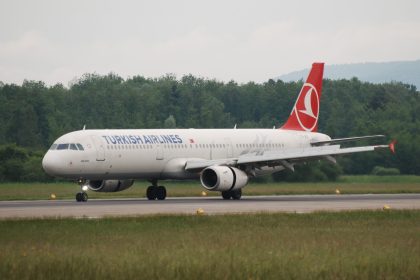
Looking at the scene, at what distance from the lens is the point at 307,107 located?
6222 cm

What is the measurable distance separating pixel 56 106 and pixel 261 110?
2933cm

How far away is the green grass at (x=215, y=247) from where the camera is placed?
20281 millimetres

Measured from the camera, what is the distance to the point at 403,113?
107m

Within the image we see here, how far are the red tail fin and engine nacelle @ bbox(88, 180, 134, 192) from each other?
12083 mm

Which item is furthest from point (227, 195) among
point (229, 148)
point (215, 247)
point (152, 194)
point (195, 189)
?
point (215, 247)

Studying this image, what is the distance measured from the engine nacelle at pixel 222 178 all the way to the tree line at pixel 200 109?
33.7 meters

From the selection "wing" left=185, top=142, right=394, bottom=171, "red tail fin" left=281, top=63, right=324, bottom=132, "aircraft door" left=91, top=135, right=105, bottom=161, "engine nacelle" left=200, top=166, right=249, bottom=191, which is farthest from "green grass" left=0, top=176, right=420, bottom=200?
"engine nacelle" left=200, top=166, right=249, bottom=191

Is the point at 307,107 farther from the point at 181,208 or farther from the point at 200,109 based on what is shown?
the point at 200,109

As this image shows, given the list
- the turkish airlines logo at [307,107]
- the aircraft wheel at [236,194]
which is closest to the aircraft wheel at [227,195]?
the aircraft wheel at [236,194]

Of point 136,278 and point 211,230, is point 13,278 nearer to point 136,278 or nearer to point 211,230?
point 136,278

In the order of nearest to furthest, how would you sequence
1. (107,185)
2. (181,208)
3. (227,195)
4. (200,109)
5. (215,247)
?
(215,247)
(181,208)
(227,195)
(107,185)
(200,109)

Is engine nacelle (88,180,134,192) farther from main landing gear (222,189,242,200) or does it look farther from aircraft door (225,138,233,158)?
aircraft door (225,138,233,158)

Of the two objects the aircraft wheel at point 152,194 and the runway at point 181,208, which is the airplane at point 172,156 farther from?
the runway at point 181,208

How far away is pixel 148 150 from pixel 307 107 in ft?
44.2
